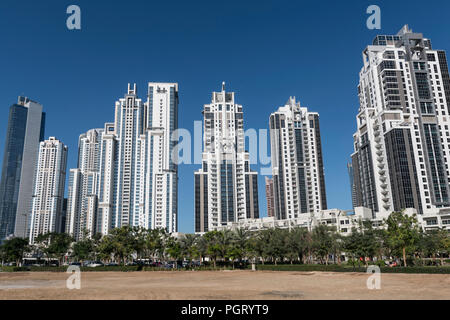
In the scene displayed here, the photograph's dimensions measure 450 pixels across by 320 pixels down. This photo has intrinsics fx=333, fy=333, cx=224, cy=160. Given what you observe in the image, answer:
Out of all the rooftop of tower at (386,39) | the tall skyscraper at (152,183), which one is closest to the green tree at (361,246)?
the tall skyscraper at (152,183)

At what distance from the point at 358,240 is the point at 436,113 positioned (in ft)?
357

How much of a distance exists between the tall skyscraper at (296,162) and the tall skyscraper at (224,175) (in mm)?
14463

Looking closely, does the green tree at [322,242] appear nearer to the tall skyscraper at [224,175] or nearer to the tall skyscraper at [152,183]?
the tall skyscraper at [224,175]

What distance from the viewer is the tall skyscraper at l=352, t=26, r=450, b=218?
418 feet

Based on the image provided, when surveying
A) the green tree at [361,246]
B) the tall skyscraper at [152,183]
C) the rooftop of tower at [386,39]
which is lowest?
the green tree at [361,246]

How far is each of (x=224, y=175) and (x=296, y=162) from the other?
37886mm

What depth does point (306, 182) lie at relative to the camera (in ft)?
554

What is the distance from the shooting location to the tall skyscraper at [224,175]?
168 m

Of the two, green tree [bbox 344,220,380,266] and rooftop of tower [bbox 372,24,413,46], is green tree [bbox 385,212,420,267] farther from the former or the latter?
rooftop of tower [bbox 372,24,413,46]

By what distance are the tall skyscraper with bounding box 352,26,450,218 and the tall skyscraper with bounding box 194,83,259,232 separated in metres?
54.9

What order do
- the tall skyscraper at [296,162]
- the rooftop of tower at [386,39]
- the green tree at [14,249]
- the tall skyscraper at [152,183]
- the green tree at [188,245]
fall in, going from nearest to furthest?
the green tree at [188,245] < the green tree at [14,249] < the rooftop of tower at [386,39] < the tall skyscraper at [296,162] < the tall skyscraper at [152,183]

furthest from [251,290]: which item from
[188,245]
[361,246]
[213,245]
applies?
[188,245]

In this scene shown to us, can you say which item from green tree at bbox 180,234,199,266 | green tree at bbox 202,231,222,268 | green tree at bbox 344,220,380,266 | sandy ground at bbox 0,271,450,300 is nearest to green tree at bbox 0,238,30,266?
green tree at bbox 180,234,199,266
